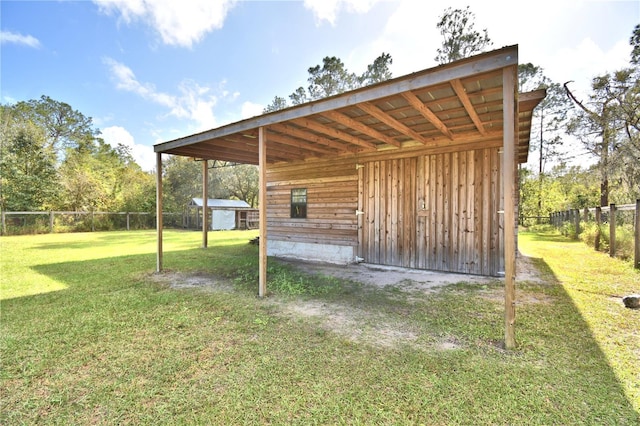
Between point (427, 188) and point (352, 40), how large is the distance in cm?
1339

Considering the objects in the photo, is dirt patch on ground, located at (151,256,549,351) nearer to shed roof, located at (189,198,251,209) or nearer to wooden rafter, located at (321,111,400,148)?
wooden rafter, located at (321,111,400,148)

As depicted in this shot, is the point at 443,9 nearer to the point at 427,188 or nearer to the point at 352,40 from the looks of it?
the point at 352,40

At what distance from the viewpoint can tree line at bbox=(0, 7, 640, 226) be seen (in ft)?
38.7

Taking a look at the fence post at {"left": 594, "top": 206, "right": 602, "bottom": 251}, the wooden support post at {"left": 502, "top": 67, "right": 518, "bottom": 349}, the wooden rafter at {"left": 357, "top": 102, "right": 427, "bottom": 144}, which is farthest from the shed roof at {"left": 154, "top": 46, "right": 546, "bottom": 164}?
the fence post at {"left": 594, "top": 206, "right": 602, "bottom": 251}

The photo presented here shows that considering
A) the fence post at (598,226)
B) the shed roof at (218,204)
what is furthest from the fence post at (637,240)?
the shed roof at (218,204)

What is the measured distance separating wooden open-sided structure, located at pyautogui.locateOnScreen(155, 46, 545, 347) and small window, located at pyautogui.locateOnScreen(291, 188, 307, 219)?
3cm

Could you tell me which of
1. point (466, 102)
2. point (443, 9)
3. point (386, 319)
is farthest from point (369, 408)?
point (443, 9)

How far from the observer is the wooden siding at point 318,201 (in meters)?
6.93

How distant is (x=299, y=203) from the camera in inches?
312

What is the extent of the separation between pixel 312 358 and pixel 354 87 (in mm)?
19295

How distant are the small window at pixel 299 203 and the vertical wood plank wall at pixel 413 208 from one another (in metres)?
0.15

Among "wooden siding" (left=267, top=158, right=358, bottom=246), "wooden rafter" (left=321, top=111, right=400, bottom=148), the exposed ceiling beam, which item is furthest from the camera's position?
"wooden siding" (left=267, top=158, right=358, bottom=246)

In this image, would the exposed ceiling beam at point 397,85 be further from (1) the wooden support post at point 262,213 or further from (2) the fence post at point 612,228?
(2) the fence post at point 612,228

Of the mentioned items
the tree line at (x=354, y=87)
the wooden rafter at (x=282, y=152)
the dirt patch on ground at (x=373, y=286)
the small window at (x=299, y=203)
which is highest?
the tree line at (x=354, y=87)
